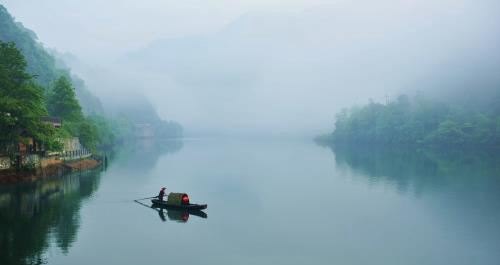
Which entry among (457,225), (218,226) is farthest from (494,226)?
(218,226)

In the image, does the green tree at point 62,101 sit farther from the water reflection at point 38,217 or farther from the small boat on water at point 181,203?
the small boat on water at point 181,203

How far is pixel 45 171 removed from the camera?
227 ft

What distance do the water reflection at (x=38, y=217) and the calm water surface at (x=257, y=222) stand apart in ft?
0.30

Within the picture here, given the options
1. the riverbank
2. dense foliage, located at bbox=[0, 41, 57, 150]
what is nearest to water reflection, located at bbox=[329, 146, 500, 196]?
the riverbank

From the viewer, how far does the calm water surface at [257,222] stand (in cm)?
3259

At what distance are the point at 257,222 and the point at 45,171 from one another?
40545 millimetres

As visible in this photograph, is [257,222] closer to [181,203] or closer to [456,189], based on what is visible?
[181,203]

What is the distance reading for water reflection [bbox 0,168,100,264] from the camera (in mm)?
31797

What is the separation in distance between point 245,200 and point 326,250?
23148mm

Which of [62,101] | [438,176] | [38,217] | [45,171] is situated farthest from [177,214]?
[62,101]

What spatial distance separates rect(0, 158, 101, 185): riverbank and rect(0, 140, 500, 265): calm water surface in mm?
1963

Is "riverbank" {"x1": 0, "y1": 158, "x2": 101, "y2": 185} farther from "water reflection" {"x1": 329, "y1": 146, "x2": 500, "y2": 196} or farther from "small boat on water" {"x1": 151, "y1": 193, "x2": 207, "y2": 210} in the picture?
"water reflection" {"x1": 329, "y1": 146, "x2": 500, "y2": 196}

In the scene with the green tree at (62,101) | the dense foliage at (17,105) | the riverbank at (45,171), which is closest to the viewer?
the dense foliage at (17,105)

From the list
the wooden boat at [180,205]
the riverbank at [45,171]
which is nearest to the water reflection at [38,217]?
the riverbank at [45,171]
